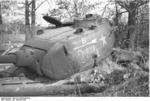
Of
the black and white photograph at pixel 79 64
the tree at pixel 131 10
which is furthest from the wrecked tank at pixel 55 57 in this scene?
the tree at pixel 131 10

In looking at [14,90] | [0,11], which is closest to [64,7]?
[0,11]

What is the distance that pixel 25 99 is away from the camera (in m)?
2.63

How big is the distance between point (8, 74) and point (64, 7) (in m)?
5.58

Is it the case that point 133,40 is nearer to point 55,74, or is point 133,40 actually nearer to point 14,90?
point 55,74

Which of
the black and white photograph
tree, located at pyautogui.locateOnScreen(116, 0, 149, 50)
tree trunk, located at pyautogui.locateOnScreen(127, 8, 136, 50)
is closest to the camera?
the black and white photograph

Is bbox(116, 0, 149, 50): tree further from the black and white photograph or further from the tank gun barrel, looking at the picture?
the tank gun barrel

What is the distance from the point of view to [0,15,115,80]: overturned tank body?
11.2 ft

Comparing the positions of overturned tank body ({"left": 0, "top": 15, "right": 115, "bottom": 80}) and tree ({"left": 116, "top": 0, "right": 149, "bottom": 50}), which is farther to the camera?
tree ({"left": 116, "top": 0, "right": 149, "bottom": 50})

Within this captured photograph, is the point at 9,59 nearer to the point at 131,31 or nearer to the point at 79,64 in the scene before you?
the point at 79,64

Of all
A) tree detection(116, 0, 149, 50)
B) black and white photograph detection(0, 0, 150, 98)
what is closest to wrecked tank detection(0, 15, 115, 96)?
black and white photograph detection(0, 0, 150, 98)

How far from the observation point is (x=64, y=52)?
3.47 m

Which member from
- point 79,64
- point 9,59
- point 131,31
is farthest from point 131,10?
point 9,59

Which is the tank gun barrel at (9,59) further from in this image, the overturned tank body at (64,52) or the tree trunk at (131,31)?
the tree trunk at (131,31)

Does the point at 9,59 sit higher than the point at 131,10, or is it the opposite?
the point at 131,10
